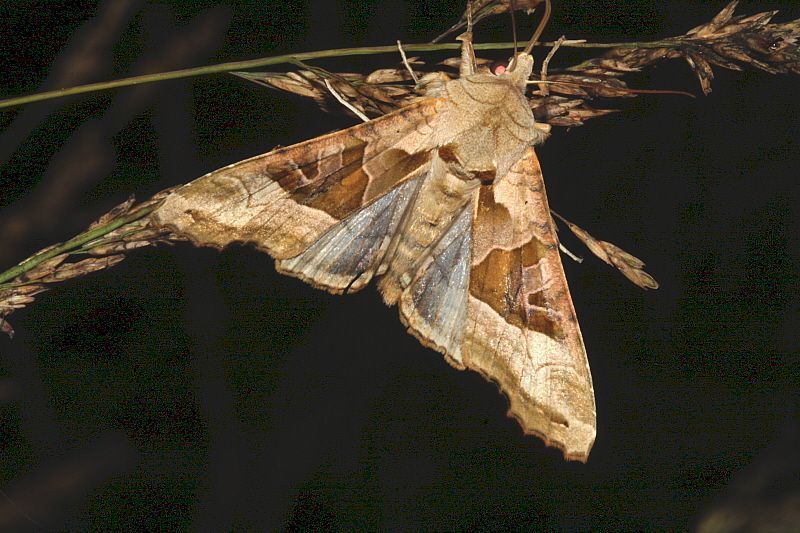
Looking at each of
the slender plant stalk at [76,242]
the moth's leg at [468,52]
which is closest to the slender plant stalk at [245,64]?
the moth's leg at [468,52]

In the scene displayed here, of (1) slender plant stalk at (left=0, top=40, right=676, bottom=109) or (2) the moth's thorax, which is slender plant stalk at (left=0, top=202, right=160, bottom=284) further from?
(2) the moth's thorax

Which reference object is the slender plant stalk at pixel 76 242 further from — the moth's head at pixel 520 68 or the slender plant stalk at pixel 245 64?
the moth's head at pixel 520 68

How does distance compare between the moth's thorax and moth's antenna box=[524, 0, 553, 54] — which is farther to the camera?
the moth's thorax

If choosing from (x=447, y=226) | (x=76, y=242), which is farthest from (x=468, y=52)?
(x=76, y=242)

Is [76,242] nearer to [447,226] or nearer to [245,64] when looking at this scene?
[245,64]

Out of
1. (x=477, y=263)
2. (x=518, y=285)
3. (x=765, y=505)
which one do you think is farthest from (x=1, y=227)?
(x=765, y=505)

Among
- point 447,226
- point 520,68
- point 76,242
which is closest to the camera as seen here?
point 76,242

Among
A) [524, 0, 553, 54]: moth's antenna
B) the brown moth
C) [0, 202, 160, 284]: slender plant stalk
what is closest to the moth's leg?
the brown moth
